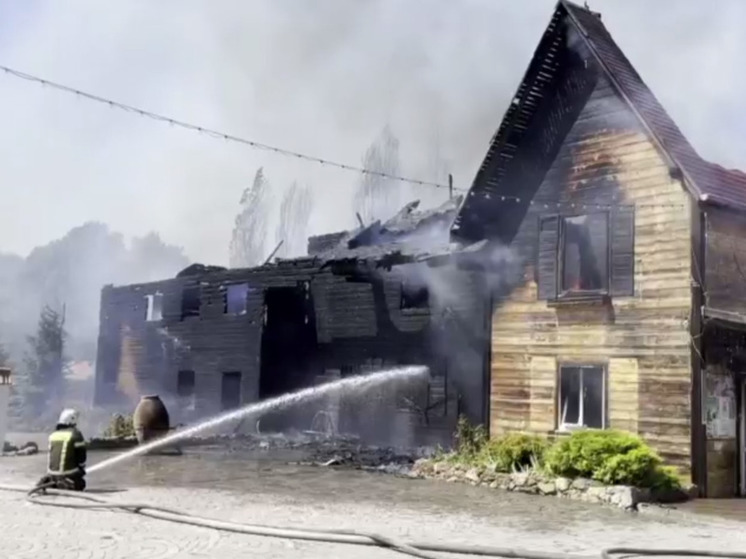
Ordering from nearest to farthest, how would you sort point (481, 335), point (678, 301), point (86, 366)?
point (678, 301) → point (481, 335) → point (86, 366)

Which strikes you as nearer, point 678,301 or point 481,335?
point 678,301

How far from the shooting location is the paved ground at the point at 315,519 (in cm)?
1042

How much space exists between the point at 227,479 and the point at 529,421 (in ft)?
22.9

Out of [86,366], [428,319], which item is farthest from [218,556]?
[86,366]

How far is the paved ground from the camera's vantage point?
10422 millimetres

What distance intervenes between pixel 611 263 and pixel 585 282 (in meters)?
0.93

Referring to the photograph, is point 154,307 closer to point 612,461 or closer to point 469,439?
point 469,439

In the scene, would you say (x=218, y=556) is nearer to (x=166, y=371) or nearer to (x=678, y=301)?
(x=678, y=301)

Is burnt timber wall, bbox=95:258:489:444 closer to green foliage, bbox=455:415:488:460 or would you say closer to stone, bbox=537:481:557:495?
green foliage, bbox=455:415:488:460

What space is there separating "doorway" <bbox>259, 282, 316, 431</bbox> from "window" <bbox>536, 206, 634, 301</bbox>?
15245 millimetres

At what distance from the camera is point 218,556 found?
978cm

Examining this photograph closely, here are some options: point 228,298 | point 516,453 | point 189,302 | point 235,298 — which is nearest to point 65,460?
point 516,453

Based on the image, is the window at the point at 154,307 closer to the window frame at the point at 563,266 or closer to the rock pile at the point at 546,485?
the rock pile at the point at 546,485

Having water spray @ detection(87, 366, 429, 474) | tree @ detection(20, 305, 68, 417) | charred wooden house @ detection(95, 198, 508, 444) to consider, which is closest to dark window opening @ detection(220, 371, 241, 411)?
charred wooden house @ detection(95, 198, 508, 444)
